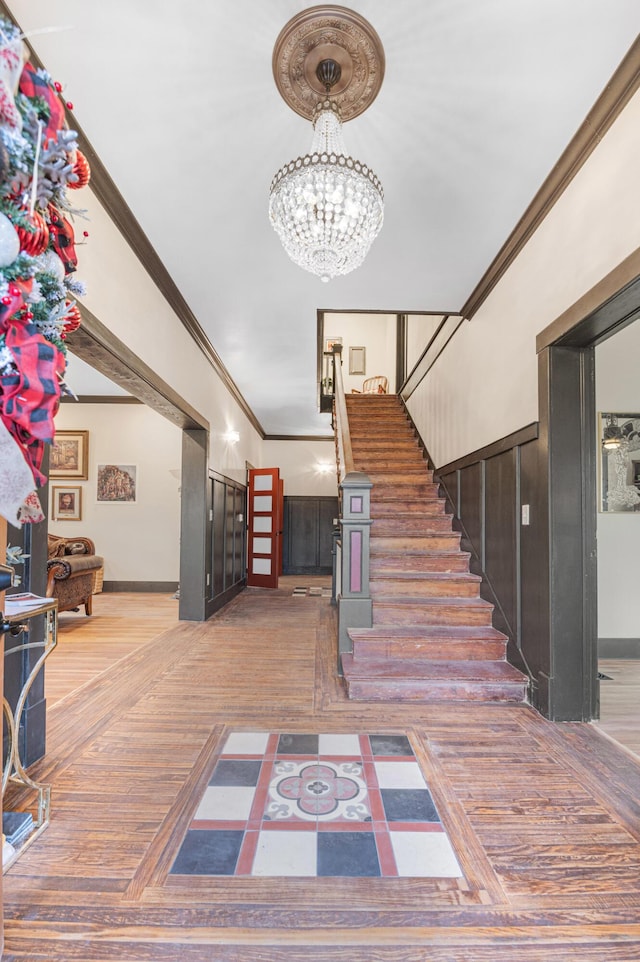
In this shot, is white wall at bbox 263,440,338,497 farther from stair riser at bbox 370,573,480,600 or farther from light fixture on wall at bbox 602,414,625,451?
light fixture on wall at bbox 602,414,625,451

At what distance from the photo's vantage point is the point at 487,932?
1397 mm

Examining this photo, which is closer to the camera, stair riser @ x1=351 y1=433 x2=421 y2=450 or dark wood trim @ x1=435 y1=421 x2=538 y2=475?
dark wood trim @ x1=435 y1=421 x2=538 y2=475

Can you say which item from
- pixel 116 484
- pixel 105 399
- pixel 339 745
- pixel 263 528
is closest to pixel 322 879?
pixel 339 745

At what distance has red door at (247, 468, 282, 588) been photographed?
8.25 meters

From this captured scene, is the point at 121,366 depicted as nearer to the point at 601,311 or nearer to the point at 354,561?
the point at 354,561

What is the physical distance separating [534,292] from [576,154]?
772 millimetres

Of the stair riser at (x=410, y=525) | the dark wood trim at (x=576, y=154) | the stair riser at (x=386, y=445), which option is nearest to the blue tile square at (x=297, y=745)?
the stair riser at (x=410, y=525)

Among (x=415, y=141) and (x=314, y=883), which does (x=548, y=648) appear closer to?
(x=314, y=883)

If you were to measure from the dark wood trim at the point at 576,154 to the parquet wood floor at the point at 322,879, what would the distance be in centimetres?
296

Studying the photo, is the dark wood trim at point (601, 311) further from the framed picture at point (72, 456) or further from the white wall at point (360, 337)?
the white wall at point (360, 337)

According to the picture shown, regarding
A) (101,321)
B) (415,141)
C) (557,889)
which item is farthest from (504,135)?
(557,889)

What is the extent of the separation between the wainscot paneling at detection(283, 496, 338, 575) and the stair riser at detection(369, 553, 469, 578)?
6.11 metres

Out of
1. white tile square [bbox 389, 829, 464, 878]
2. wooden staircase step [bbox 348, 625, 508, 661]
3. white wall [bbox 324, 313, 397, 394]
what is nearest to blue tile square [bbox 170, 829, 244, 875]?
white tile square [bbox 389, 829, 464, 878]

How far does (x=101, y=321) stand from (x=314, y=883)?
2819 mm
